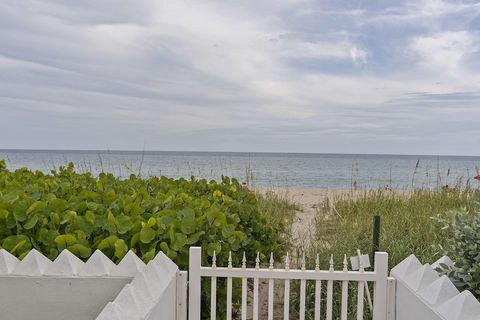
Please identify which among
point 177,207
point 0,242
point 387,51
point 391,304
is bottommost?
point 391,304

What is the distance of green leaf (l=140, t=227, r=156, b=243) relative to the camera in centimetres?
246

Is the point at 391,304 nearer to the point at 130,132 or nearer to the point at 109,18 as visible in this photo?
the point at 109,18

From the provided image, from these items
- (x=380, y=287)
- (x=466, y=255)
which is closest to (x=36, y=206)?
(x=380, y=287)

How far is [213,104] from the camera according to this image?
68.9ft

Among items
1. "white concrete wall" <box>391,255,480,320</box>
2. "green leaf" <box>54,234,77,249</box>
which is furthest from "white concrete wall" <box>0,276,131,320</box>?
"white concrete wall" <box>391,255,480,320</box>

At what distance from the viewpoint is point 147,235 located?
247 centimetres

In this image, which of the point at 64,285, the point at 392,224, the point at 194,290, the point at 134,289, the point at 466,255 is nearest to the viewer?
the point at 134,289

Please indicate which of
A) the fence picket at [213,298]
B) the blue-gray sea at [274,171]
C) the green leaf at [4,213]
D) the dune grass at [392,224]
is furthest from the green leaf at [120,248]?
the blue-gray sea at [274,171]

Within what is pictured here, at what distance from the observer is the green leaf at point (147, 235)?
246 cm

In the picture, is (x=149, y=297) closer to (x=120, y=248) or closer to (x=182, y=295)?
(x=120, y=248)

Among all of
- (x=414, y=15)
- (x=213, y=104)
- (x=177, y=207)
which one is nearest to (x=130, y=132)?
(x=213, y=104)

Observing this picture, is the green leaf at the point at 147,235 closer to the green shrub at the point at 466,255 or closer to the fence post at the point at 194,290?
the fence post at the point at 194,290

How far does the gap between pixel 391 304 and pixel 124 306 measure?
176cm

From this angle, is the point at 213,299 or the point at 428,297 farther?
the point at 213,299
